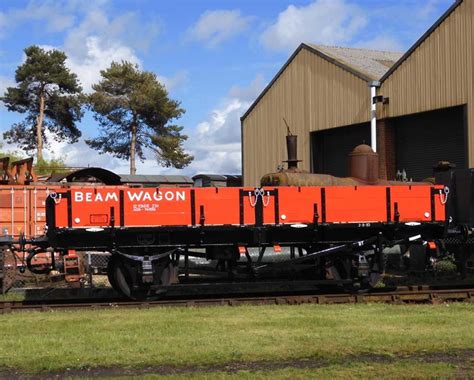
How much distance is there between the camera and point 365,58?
101 ft

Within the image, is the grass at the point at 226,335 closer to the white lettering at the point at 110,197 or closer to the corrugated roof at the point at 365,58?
the white lettering at the point at 110,197

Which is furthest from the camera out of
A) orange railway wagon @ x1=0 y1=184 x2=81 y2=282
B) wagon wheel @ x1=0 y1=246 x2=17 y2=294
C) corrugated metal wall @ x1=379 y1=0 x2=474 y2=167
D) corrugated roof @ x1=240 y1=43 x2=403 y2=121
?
corrugated roof @ x1=240 y1=43 x2=403 y2=121

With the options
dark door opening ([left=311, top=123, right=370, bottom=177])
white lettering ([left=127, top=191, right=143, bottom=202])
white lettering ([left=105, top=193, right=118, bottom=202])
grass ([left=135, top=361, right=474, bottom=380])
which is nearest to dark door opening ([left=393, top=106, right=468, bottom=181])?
dark door opening ([left=311, top=123, right=370, bottom=177])

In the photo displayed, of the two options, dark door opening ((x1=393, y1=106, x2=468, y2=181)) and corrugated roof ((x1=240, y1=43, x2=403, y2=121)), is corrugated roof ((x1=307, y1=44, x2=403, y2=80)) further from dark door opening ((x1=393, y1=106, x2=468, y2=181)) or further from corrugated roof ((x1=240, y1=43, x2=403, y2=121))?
dark door opening ((x1=393, y1=106, x2=468, y2=181))

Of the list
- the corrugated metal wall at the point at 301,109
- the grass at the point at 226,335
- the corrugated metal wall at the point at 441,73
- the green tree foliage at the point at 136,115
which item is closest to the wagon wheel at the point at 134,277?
the grass at the point at 226,335

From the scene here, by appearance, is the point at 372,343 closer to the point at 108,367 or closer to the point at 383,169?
the point at 108,367

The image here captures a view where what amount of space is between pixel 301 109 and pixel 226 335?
21.2 metres

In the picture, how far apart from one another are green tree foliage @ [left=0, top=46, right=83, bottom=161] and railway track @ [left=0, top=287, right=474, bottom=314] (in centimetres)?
4513

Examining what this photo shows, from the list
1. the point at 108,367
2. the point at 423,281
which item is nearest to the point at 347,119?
the point at 423,281

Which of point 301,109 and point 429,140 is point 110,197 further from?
point 301,109

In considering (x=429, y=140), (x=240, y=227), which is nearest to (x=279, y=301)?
(x=240, y=227)

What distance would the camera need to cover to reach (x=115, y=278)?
41.9ft

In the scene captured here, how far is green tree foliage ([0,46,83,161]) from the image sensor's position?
179 feet

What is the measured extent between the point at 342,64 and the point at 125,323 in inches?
749
